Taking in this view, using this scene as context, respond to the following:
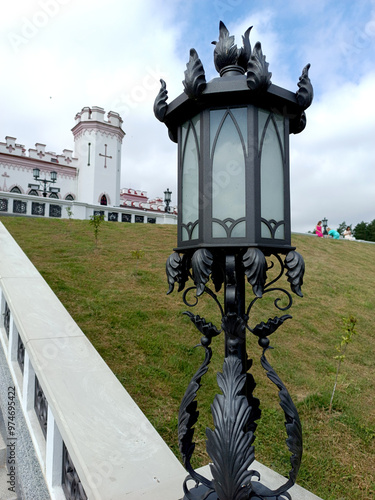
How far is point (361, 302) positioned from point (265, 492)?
7.02 metres

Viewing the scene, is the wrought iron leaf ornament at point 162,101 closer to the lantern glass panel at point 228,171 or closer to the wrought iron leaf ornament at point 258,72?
the lantern glass panel at point 228,171

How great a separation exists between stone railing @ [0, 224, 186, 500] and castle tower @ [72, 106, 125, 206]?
21.5m

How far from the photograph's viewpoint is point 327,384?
379 centimetres

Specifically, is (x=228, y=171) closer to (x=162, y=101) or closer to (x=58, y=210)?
(x=162, y=101)

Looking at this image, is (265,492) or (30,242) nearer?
(265,492)

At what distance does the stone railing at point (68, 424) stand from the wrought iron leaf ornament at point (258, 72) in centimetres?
176

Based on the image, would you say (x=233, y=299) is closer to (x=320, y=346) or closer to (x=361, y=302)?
(x=320, y=346)

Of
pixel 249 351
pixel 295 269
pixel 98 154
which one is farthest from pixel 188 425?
pixel 98 154

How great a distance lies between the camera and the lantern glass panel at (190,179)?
1.43 metres

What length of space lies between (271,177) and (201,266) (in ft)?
1.62

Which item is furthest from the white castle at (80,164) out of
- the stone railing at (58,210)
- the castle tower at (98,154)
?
the stone railing at (58,210)

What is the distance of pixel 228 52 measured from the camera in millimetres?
1488

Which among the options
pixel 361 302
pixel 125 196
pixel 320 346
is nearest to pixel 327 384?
pixel 320 346

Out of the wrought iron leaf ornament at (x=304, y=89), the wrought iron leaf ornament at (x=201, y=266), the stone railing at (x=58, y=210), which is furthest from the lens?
the stone railing at (x=58, y=210)
